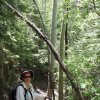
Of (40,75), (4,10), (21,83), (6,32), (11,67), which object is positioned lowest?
(40,75)

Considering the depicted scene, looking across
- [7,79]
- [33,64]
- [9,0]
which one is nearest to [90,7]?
[9,0]

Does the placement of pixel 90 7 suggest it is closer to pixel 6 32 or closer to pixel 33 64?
pixel 6 32

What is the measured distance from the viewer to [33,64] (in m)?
26.3

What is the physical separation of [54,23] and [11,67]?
352cm

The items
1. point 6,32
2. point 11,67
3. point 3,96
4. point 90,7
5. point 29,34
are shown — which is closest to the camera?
point 90,7

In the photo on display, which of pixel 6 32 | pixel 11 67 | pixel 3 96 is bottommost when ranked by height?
pixel 3 96

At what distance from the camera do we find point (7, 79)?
37.7ft

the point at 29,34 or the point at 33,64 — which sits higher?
the point at 29,34

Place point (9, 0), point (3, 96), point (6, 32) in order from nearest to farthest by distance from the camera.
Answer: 1. point (9, 0)
2. point (3, 96)
3. point (6, 32)

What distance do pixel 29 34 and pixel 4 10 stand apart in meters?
12.6

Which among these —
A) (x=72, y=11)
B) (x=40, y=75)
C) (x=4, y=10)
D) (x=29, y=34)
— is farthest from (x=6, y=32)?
(x=40, y=75)

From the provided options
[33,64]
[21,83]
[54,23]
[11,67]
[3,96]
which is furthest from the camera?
[33,64]

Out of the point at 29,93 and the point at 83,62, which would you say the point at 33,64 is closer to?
the point at 83,62

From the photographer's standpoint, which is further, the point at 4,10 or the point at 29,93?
the point at 4,10
